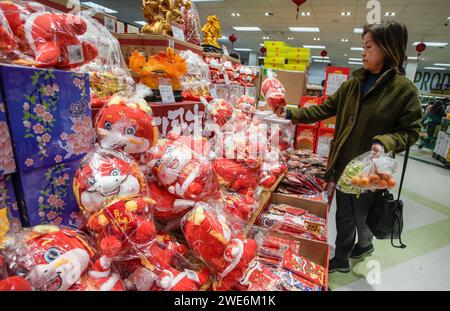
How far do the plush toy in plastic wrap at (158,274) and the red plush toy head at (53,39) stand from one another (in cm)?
63

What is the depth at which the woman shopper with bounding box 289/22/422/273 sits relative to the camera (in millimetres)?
1496

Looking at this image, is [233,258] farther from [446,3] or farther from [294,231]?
[446,3]

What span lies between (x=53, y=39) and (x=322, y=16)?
8.40 metres

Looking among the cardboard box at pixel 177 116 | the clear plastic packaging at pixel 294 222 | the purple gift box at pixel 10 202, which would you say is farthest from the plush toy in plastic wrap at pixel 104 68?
the clear plastic packaging at pixel 294 222

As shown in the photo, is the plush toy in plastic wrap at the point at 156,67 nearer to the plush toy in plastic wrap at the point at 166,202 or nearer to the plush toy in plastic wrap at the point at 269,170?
the plush toy in plastic wrap at the point at 166,202

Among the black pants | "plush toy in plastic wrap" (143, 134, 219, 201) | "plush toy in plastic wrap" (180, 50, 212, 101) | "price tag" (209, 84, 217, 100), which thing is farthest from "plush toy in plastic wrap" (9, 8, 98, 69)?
the black pants

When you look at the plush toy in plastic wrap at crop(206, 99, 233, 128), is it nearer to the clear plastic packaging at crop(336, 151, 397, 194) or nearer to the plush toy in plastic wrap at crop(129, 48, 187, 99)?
the plush toy in plastic wrap at crop(129, 48, 187, 99)

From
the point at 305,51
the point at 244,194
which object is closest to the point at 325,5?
the point at 305,51

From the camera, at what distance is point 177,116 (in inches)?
56.4

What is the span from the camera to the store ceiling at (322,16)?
6.37 metres

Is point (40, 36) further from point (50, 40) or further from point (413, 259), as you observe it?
point (413, 259)

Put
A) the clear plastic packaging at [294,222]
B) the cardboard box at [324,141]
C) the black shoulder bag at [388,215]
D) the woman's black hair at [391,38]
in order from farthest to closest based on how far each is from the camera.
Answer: the cardboard box at [324,141] < the clear plastic packaging at [294,222] < the black shoulder bag at [388,215] < the woman's black hair at [391,38]

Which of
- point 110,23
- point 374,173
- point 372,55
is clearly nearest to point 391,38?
point 372,55

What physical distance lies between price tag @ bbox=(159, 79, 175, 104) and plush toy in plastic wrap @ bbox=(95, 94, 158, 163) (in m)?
0.44
